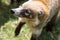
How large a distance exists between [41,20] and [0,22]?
46.9 inches

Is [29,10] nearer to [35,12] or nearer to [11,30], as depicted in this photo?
Result: [35,12]

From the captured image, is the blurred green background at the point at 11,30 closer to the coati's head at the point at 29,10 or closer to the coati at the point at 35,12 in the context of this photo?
the coati at the point at 35,12

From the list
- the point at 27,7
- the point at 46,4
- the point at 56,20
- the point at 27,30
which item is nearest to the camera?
the point at 27,7

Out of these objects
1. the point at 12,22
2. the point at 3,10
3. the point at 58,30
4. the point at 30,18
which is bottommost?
the point at 58,30

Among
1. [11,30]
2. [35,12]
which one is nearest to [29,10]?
[35,12]

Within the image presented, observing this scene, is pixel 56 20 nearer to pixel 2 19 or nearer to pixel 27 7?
pixel 2 19

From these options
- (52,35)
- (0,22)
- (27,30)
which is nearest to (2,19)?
(0,22)

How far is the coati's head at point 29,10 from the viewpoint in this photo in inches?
146

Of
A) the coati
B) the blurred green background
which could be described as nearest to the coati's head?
the coati

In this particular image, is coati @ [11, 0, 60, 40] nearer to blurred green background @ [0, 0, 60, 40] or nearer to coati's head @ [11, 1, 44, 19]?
coati's head @ [11, 1, 44, 19]

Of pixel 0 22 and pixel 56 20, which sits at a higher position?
pixel 0 22

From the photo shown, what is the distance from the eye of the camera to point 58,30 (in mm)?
5027

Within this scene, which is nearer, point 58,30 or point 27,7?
point 27,7

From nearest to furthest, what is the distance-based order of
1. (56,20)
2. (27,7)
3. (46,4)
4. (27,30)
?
1. (27,7)
2. (46,4)
3. (27,30)
4. (56,20)
